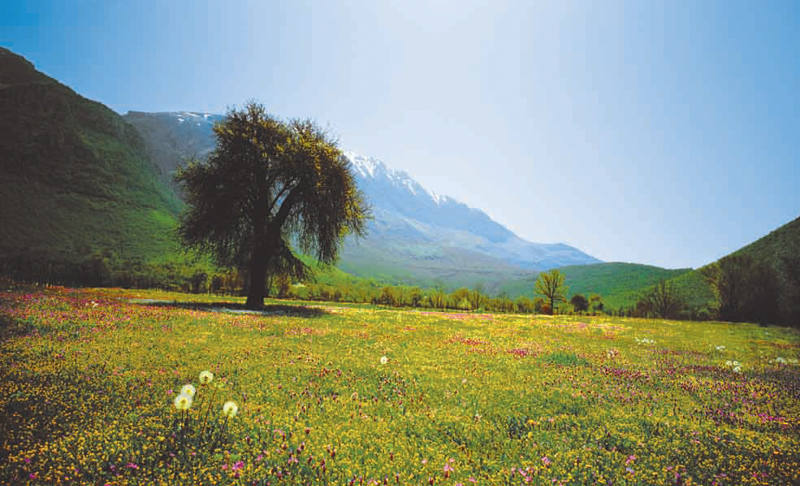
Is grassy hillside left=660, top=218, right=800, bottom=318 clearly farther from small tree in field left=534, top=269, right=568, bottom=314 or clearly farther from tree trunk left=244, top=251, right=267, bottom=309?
tree trunk left=244, top=251, right=267, bottom=309

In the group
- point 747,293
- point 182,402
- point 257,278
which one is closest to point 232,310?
point 257,278

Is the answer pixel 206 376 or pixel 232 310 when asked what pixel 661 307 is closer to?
pixel 232 310

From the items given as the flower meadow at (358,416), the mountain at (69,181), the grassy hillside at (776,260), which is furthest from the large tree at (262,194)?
the mountain at (69,181)

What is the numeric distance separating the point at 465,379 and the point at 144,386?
23.5 feet

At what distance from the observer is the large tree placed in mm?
23609

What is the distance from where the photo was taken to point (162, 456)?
423 cm

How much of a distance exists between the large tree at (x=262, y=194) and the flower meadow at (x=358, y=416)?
43.7 ft

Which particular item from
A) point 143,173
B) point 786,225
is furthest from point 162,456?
point 143,173

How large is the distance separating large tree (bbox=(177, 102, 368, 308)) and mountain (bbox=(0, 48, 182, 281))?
72898 mm

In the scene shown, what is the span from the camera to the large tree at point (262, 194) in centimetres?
2361

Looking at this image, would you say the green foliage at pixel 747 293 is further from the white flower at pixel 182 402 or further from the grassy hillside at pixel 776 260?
the white flower at pixel 182 402

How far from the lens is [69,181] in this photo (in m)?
111

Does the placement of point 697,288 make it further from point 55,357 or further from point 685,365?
point 55,357

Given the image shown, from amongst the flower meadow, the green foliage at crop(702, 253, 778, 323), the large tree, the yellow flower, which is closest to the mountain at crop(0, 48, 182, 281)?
the large tree
